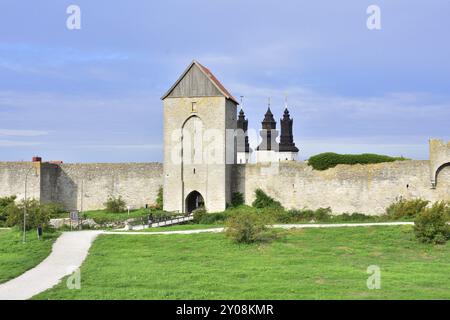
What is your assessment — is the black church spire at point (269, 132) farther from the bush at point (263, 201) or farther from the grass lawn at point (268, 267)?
the grass lawn at point (268, 267)

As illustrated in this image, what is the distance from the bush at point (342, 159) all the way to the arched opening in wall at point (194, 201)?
26.6 feet

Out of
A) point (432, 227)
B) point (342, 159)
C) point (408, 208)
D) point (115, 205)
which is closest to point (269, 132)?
point (115, 205)

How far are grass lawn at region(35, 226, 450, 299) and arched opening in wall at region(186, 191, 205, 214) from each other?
13.6 m

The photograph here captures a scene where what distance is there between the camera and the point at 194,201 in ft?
139

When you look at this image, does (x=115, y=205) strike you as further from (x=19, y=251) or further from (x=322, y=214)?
(x=19, y=251)

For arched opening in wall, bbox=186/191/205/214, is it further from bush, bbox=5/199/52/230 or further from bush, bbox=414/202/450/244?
bush, bbox=414/202/450/244

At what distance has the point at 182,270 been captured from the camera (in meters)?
19.3

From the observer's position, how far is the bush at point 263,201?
3985cm

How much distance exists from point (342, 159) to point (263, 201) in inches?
225

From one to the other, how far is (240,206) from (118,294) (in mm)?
24913

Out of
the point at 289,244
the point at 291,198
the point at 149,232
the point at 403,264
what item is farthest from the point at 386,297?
the point at 291,198

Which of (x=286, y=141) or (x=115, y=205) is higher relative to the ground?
(x=286, y=141)

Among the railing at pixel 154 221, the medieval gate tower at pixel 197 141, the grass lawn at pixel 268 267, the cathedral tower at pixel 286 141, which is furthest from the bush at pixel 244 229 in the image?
the cathedral tower at pixel 286 141

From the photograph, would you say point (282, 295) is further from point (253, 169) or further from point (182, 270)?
point (253, 169)
